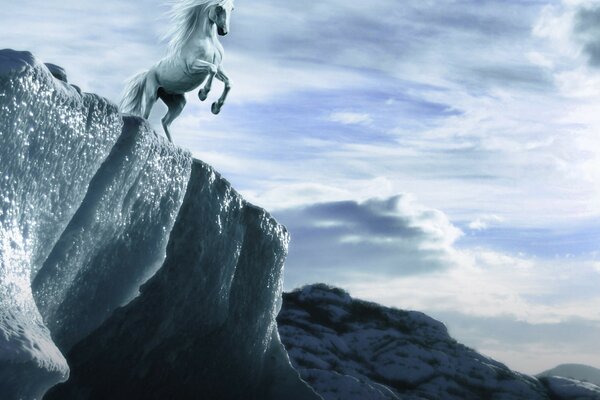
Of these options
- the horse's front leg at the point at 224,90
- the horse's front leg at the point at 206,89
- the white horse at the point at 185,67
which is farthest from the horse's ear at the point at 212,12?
the horse's front leg at the point at 206,89

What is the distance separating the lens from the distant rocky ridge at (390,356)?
18.0m

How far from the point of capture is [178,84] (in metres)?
11.8

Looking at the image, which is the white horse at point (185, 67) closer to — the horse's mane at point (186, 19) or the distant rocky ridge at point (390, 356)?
the horse's mane at point (186, 19)

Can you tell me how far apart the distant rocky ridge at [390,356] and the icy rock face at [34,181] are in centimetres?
980

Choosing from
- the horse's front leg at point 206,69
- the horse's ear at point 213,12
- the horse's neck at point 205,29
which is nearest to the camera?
the horse's front leg at point 206,69

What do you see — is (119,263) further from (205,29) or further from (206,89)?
(205,29)

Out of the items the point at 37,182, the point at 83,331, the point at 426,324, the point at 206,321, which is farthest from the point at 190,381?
the point at 426,324

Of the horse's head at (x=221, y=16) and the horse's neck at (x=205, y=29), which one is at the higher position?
the horse's head at (x=221, y=16)

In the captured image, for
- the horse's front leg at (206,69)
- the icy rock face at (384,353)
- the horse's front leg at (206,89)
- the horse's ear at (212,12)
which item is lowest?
the icy rock face at (384,353)

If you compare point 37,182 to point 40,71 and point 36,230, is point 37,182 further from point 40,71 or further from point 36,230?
A: point 40,71

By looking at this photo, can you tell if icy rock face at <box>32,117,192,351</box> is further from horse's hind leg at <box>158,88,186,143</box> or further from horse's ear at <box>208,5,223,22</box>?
horse's ear at <box>208,5,223,22</box>

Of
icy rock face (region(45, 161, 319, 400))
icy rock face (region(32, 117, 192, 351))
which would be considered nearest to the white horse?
icy rock face (region(45, 161, 319, 400))

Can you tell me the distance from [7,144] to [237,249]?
12.2 feet

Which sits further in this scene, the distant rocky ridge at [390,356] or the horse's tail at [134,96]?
the distant rocky ridge at [390,356]
